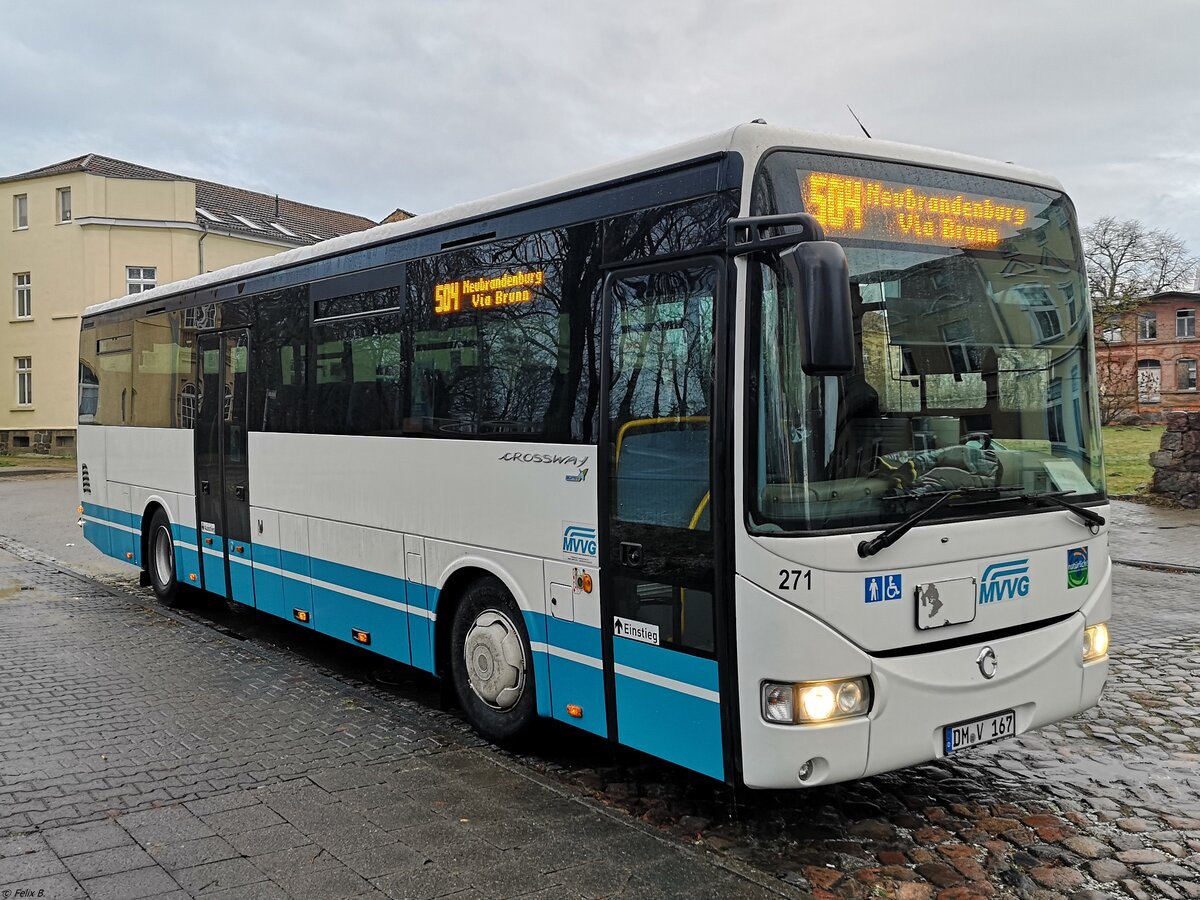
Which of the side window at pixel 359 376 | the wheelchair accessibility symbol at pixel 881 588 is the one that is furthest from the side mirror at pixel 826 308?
the side window at pixel 359 376

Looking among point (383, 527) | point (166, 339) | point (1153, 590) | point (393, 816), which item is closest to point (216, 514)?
point (166, 339)

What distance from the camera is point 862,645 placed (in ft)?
15.2

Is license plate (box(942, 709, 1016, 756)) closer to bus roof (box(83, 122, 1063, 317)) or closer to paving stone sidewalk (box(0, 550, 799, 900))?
paving stone sidewalk (box(0, 550, 799, 900))

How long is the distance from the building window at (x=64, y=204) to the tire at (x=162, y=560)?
3594 centimetres

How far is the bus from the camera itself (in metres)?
4.61

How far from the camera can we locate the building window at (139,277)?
4228 centimetres

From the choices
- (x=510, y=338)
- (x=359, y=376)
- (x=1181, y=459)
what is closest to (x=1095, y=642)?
(x=510, y=338)

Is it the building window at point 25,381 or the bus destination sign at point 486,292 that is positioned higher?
the building window at point 25,381

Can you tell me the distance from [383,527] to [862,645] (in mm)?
3737

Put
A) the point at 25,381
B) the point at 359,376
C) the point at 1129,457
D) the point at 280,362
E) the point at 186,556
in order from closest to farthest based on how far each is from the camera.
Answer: the point at 359,376 < the point at 280,362 < the point at 186,556 < the point at 1129,457 < the point at 25,381

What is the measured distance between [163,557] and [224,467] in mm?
2266

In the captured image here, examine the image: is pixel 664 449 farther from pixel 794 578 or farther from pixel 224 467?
pixel 224 467

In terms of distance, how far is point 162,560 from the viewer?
11.4 m

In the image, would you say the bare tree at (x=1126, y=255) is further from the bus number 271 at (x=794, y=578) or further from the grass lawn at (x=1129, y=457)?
the bus number 271 at (x=794, y=578)
